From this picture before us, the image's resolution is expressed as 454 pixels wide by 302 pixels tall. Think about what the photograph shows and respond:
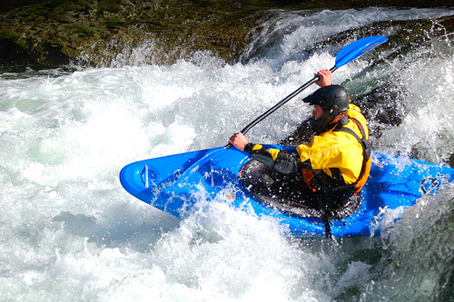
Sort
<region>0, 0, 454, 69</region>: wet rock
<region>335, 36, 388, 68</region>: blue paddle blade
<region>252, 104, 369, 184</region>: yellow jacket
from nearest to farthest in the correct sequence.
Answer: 1. <region>252, 104, 369, 184</region>: yellow jacket
2. <region>335, 36, 388, 68</region>: blue paddle blade
3. <region>0, 0, 454, 69</region>: wet rock

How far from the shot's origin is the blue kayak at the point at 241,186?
10.7ft

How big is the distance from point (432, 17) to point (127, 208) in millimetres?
6300

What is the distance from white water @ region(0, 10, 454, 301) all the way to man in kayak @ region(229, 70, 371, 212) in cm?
50

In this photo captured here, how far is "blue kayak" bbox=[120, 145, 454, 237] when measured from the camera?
3.26 meters

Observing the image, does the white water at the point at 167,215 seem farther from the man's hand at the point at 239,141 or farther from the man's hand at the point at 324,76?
the man's hand at the point at 324,76

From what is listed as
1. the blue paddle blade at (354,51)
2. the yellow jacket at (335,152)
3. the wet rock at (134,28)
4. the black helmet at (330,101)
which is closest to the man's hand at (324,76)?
the blue paddle blade at (354,51)

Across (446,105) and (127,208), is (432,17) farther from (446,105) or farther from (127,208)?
(127,208)

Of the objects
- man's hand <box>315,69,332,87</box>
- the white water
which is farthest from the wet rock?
man's hand <box>315,69,332,87</box>

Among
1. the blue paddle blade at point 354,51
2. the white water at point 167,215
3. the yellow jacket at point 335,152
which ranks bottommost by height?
the white water at point 167,215

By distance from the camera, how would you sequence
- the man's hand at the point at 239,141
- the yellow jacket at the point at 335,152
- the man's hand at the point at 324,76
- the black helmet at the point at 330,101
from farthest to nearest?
1. the man's hand at the point at 324,76
2. the man's hand at the point at 239,141
3. the black helmet at the point at 330,101
4. the yellow jacket at the point at 335,152

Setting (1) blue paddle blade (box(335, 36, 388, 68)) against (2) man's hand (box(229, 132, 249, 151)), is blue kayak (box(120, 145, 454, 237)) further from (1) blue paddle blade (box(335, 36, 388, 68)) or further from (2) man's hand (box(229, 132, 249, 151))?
(1) blue paddle blade (box(335, 36, 388, 68))

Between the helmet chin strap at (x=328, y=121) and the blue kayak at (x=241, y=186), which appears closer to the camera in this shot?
the helmet chin strap at (x=328, y=121)

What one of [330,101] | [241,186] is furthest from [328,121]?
[241,186]

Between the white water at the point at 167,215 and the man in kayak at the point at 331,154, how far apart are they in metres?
0.50
